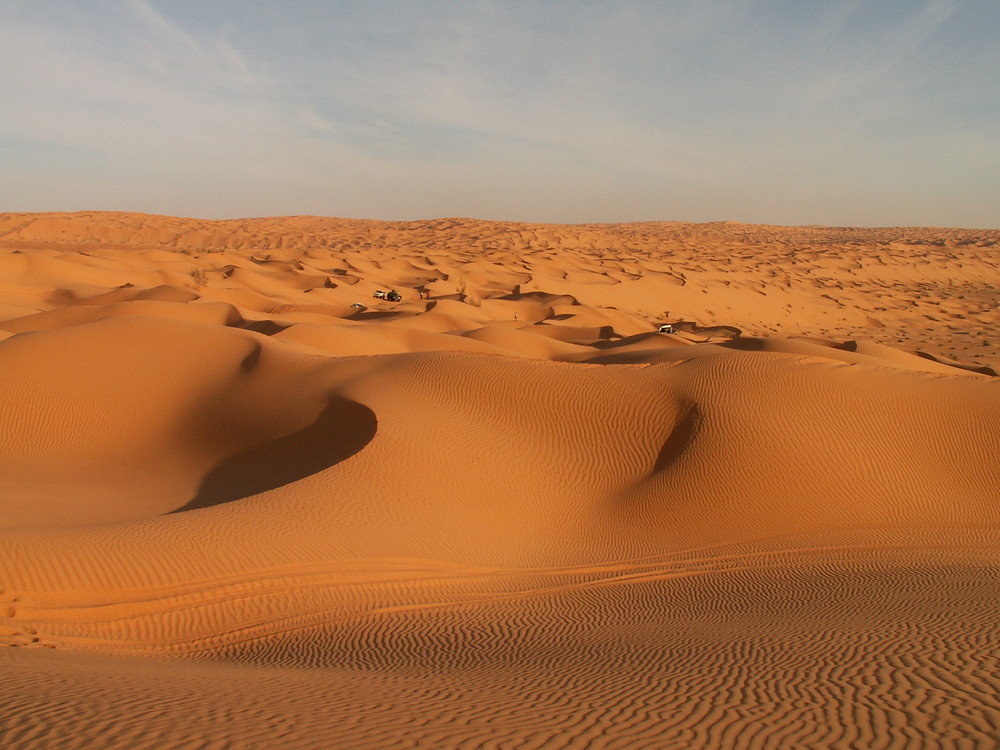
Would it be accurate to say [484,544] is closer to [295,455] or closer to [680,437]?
[295,455]

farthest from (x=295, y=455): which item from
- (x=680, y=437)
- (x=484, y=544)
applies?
(x=680, y=437)

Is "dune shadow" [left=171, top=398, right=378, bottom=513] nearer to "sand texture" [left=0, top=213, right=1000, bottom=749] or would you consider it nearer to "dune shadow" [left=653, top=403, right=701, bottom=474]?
"sand texture" [left=0, top=213, right=1000, bottom=749]

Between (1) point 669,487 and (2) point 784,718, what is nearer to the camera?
(2) point 784,718

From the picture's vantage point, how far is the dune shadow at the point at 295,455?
1224 cm

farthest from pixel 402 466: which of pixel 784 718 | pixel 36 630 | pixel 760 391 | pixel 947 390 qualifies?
→ pixel 947 390

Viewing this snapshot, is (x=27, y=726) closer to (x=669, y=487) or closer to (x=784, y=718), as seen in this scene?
(x=784, y=718)

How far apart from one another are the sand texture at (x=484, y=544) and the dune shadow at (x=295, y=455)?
0.07 m

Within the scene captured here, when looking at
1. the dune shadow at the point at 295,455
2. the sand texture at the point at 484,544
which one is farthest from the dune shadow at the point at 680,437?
the dune shadow at the point at 295,455

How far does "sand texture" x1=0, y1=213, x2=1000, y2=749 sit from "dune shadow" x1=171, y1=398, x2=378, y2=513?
68mm

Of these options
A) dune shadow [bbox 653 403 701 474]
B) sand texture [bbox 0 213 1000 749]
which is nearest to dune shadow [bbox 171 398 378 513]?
sand texture [bbox 0 213 1000 749]

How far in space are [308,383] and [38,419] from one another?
517 cm

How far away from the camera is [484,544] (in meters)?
10.5

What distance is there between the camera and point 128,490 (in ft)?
40.1

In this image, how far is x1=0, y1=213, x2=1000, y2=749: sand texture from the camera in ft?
15.7
